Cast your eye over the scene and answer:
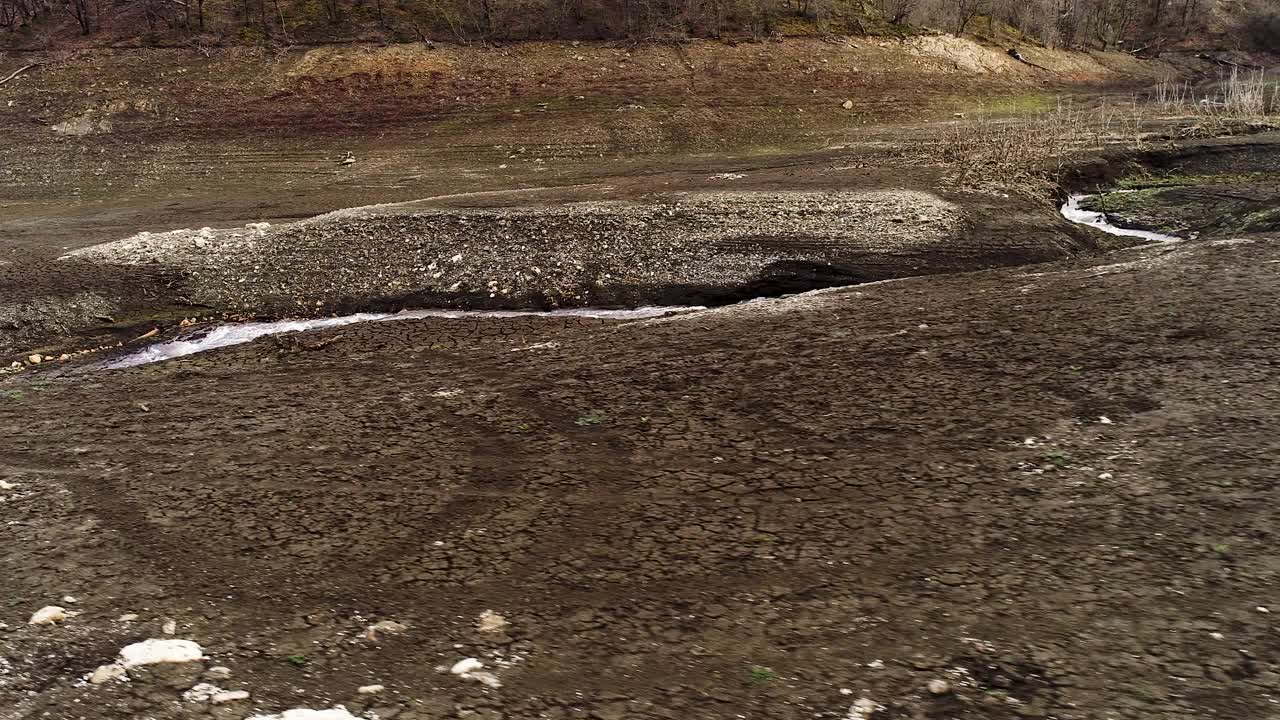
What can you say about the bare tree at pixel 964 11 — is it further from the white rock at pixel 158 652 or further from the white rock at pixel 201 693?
the white rock at pixel 201 693

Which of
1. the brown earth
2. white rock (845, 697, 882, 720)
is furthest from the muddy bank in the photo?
white rock (845, 697, 882, 720)

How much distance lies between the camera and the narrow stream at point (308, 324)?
1575cm

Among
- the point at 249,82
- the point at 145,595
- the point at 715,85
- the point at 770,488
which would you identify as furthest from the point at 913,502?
the point at 249,82

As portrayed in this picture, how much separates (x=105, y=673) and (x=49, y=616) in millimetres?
1192

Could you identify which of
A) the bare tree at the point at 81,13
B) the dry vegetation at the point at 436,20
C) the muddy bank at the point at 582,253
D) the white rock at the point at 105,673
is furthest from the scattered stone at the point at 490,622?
the bare tree at the point at 81,13

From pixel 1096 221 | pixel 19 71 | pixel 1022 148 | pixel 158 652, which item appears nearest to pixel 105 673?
pixel 158 652

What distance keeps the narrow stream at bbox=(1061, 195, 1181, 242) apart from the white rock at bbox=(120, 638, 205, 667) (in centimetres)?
1853

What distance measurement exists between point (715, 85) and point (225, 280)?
24.1 m

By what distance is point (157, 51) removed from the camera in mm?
38031

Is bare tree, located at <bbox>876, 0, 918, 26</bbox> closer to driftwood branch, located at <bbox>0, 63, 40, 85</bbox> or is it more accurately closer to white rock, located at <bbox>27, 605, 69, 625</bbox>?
driftwood branch, located at <bbox>0, 63, 40, 85</bbox>

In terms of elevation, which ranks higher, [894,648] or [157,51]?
[157,51]

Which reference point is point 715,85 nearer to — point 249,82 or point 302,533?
point 249,82

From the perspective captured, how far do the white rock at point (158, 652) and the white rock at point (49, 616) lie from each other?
0.87 m

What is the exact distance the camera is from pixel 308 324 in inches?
659
